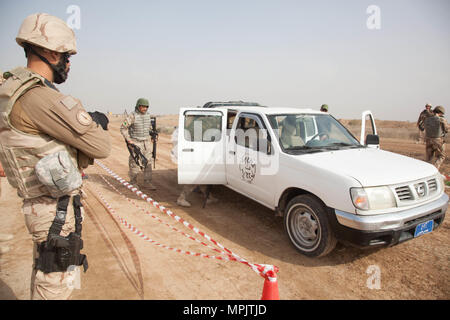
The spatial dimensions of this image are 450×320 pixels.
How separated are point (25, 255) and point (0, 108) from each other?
2.94 m

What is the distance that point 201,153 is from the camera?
5.23 meters

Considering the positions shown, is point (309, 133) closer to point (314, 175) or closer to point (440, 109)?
point (314, 175)

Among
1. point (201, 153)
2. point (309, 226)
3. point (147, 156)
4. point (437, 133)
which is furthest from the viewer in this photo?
point (437, 133)

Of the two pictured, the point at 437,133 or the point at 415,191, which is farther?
the point at 437,133

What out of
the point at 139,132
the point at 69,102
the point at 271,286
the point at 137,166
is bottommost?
the point at 271,286

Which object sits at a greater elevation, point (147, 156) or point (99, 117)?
point (99, 117)

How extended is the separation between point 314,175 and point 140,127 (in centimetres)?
493

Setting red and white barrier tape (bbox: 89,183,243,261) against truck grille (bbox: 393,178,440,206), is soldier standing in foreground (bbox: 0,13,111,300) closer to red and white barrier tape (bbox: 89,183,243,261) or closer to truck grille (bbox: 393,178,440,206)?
red and white barrier tape (bbox: 89,183,243,261)

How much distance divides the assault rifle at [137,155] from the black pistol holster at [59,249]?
5.02 m

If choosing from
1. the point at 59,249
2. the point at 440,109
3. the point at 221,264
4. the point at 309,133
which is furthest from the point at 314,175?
the point at 440,109

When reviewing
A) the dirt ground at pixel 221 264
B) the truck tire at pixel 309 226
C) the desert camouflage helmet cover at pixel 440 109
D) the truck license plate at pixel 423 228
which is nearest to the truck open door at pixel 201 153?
the dirt ground at pixel 221 264

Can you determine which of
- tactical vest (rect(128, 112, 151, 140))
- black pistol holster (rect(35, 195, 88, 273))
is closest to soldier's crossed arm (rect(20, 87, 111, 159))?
black pistol holster (rect(35, 195, 88, 273))

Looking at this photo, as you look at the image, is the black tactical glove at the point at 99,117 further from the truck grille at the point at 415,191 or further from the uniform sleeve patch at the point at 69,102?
the truck grille at the point at 415,191
